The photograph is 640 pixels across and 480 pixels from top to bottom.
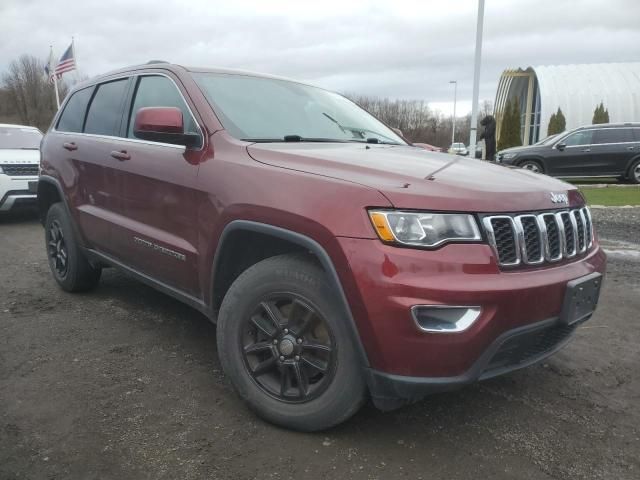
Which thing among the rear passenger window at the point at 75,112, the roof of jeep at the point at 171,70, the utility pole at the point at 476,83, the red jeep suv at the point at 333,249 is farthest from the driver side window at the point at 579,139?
the rear passenger window at the point at 75,112

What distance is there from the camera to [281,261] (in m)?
2.39

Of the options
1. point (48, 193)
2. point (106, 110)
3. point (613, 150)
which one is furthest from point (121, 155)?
point (613, 150)

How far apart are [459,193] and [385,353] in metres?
0.70

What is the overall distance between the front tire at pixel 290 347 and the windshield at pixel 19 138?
8.23 metres

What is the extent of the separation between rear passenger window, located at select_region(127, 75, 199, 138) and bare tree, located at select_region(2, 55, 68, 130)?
52890mm

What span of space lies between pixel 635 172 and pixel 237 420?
14.7 meters

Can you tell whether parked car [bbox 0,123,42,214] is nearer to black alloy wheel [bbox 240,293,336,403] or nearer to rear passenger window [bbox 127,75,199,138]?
rear passenger window [bbox 127,75,199,138]

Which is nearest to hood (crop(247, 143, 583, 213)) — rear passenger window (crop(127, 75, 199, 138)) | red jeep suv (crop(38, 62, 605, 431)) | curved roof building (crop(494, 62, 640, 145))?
red jeep suv (crop(38, 62, 605, 431))

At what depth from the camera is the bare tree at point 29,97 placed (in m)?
50.8

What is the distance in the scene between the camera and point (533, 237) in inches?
87.1

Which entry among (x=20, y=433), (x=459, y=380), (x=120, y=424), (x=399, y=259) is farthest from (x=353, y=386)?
(x=20, y=433)

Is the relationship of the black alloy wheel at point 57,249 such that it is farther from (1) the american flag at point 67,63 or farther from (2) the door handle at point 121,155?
(1) the american flag at point 67,63

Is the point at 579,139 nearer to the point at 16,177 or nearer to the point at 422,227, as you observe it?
the point at 16,177

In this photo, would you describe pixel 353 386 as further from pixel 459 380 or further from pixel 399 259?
pixel 399 259
